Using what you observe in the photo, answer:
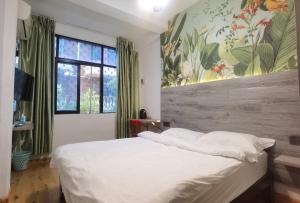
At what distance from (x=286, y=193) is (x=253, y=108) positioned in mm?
978

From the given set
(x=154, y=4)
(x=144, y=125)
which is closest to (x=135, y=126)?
(x=144, y=125)

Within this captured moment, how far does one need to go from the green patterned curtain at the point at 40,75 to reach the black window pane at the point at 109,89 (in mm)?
1219

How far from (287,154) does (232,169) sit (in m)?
0.92

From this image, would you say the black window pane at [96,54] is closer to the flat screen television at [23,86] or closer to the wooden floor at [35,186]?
the flat screen television at [23,86]

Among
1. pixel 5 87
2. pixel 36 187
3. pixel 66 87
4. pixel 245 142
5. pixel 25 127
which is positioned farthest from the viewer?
pixel 66 87

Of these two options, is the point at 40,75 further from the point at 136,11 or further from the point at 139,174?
the point at 139,174

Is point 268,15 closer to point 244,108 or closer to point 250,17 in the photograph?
point 250,17

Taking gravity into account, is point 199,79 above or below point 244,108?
above

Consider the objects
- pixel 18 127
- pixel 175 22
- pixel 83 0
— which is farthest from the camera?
pixel 175 22

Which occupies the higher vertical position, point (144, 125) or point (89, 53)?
Answer: point (89, 53)

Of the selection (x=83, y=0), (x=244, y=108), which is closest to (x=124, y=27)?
(x=83, y=0)

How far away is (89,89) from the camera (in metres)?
4.35

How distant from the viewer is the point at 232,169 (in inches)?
61.9

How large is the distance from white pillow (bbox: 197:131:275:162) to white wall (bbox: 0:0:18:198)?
2.36 meters
